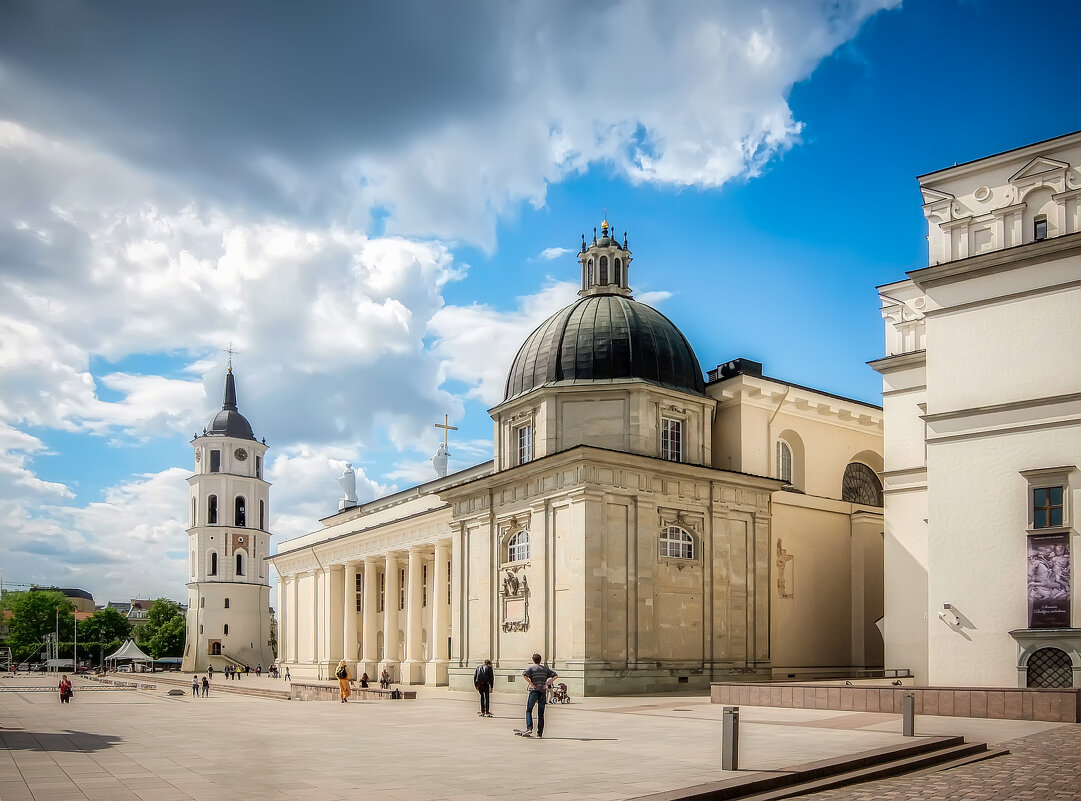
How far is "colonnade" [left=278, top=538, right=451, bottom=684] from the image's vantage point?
5922 cm

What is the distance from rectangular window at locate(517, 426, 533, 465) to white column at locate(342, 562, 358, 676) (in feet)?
91.7

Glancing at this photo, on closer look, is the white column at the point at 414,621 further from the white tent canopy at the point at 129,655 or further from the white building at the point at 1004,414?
the white tent canopy at the point at 129,655

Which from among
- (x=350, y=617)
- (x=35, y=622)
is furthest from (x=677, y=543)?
(x=35, y=622)

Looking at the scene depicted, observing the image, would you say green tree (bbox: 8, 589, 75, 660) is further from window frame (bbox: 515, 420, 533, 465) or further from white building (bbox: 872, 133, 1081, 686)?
white building (bbox: 872, 133, 1081, 686)

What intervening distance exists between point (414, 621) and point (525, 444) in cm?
1911

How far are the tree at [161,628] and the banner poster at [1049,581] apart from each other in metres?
130

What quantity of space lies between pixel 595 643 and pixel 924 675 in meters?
12.4

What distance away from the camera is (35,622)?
493 feet

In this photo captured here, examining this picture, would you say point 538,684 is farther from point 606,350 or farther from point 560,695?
point 606,350

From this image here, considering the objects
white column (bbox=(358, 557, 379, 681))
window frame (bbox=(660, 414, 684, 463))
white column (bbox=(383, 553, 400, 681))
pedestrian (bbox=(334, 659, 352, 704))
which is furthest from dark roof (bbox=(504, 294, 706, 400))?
white column (bbox=(358, 557, 379, 681))

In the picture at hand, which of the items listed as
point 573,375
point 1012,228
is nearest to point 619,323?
point 573,375

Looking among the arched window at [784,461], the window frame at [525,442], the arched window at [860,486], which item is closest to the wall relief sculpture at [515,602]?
the window frame at [525,442]

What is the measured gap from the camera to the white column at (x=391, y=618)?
2584 inches

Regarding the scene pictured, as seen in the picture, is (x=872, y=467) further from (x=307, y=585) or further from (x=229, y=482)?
(x=229, y=482)
